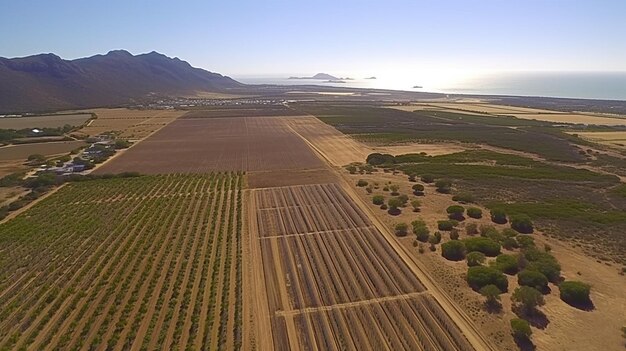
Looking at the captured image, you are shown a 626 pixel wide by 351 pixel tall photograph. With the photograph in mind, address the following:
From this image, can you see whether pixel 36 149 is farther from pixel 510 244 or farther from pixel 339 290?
pixel 510 244

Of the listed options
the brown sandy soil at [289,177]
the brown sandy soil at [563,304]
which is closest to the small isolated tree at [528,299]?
the brown sandy soil at [563,304]

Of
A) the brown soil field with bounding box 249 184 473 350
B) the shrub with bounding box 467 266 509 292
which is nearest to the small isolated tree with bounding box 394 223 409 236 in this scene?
the brown soil field with bounding box 249 184 473 350

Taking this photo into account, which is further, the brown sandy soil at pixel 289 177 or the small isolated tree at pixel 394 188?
the brown sandy soil at pixel 289 177

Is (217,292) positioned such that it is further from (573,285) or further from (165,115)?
(165,115)

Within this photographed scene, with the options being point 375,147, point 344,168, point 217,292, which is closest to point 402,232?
point 217,292

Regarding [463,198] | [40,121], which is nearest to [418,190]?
[463,198]

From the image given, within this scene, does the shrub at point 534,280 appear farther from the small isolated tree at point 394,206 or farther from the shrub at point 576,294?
the small isolated tree at point 394,206
